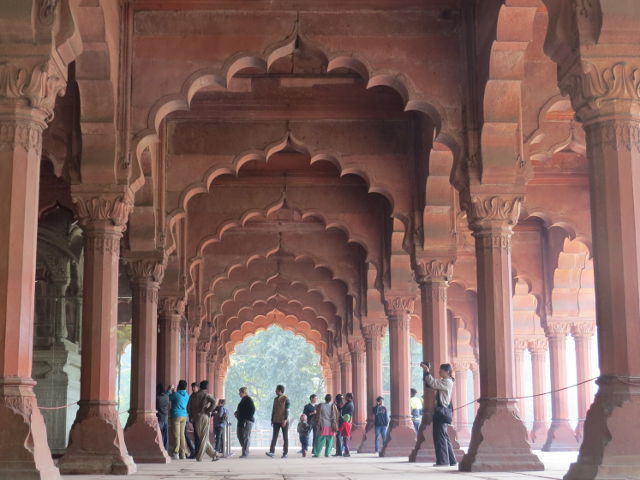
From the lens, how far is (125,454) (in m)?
11.1

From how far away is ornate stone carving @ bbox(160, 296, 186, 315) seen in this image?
1917 cm

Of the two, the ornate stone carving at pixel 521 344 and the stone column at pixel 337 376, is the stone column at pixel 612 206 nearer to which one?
the ornate stone carving at pixel 521 344

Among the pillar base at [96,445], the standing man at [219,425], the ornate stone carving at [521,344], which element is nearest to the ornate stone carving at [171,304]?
the standing man at [219,425]

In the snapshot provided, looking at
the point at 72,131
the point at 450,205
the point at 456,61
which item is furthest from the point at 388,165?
the point at 72,131

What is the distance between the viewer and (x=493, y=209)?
39.0 feet

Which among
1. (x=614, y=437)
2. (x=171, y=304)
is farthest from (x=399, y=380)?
(x=614, y=437)

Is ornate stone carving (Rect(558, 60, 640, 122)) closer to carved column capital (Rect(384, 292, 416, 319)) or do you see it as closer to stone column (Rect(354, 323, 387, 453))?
carved column capital (Rect(384, 292, 416, 319))

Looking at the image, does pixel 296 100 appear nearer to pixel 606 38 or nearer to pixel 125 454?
pixel 125 454

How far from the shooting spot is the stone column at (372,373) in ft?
75.0

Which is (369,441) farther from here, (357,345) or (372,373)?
(357,345)

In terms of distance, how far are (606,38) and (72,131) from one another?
7.07 meters

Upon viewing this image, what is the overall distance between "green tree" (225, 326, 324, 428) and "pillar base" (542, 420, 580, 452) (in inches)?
2097

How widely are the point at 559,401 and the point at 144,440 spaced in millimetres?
10815

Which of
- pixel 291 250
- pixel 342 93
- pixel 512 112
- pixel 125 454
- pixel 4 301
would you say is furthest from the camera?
pixel 291 250
